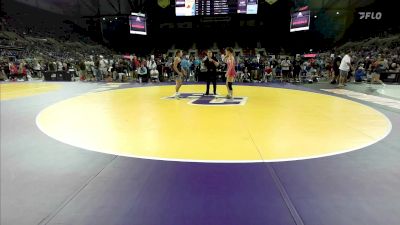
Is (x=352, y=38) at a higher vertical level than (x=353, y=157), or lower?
higher

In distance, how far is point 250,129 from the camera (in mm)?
5004

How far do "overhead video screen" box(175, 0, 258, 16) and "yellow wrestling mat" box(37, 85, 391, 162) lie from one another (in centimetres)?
1789

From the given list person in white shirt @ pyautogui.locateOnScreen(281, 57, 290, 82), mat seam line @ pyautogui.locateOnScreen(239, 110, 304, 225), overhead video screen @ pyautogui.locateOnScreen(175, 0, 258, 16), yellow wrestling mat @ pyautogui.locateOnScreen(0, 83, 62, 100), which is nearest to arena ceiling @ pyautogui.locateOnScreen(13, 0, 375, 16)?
overhead video screen @ pyautogui.locateOnScreen(175, 0, 258, 16)

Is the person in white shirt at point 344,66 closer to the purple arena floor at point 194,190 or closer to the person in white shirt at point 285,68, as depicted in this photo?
the person in white shirt at point 285,68

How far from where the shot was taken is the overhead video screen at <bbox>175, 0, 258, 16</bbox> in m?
23.5

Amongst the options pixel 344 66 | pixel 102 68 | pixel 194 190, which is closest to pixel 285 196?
pixel 194 190

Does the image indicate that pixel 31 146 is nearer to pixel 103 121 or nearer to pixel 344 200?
pixel 103 121

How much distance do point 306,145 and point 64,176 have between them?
3200 mm

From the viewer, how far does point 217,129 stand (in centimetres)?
507

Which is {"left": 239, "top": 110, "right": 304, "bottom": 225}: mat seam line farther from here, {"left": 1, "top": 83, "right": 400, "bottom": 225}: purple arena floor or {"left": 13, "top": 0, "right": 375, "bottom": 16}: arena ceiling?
{"left": 13, "top": 0, "right": 375, "bottom": 16}: arena ceiling

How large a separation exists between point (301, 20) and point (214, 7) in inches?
290

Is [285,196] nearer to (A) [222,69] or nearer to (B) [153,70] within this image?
(A) [222,69]

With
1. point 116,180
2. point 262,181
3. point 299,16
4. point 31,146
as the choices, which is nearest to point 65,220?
point 116,180

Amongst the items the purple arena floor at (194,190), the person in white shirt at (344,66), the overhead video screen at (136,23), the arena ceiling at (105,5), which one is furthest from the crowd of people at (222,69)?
the purple arena floor at (194,190)
